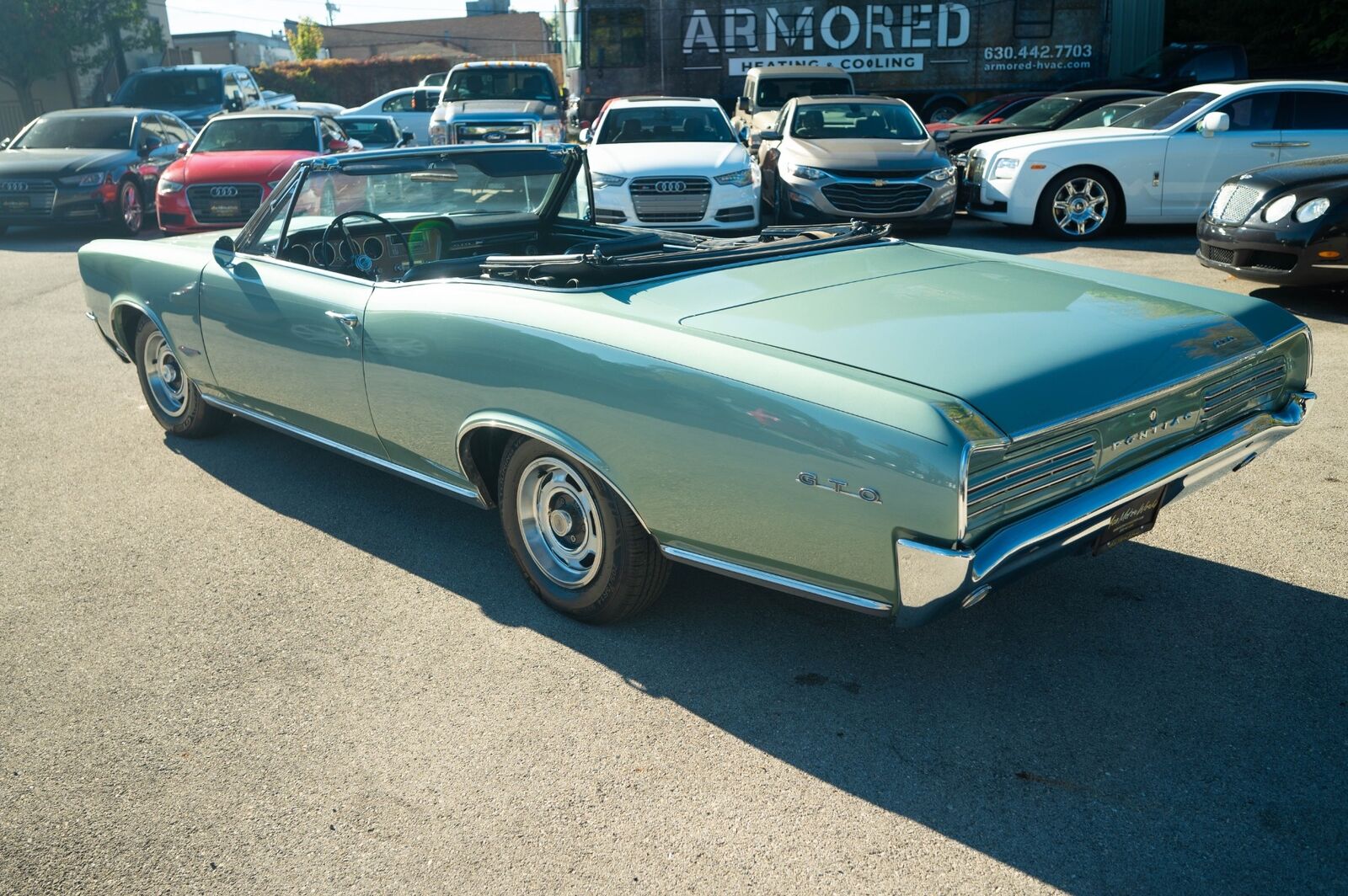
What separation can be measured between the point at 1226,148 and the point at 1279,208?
3590 mm

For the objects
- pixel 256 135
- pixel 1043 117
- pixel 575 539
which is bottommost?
pixel 575 539

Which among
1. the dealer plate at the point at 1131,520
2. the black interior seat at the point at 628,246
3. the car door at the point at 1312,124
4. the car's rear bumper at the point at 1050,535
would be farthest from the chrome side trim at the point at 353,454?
the car door at the point at 1312,124

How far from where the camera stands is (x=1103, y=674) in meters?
3.27

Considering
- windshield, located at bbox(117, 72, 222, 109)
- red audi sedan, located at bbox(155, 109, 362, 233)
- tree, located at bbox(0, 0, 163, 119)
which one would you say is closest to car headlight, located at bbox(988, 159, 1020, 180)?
red audi sedan, located at bbox(155, 109, 362, 233)

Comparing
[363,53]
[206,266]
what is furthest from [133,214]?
[363,53]

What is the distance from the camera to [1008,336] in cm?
312

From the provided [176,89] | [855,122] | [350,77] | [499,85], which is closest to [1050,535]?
[855,122]

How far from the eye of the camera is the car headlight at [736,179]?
433 inches

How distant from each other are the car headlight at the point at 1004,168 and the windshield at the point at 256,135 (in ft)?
24.7

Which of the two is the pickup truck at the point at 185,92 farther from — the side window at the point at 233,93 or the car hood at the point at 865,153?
the car hood at the point at 865,153

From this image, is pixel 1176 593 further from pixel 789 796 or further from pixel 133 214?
pixel 133 214

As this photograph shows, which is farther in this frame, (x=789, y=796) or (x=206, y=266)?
(x=206, y=266)

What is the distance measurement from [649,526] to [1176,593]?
1.85 meters

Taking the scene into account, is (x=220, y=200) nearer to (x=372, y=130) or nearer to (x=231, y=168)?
(x=231, y=168)
